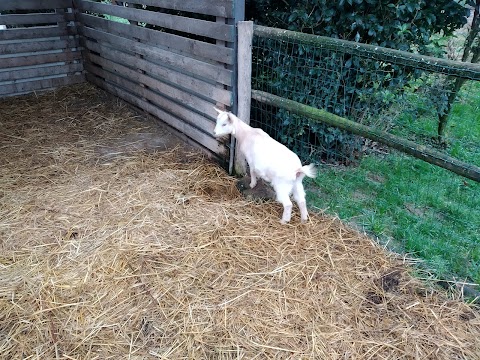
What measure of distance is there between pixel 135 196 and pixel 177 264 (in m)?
1.13

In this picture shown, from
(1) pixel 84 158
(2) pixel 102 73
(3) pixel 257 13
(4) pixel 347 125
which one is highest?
(3) pixel 257 13

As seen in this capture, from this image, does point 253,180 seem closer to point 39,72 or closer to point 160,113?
point 160,113

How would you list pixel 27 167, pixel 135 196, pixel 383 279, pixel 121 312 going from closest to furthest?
pixel 121 312, pixel 383 279, pixel 135 196, pixel 27 167

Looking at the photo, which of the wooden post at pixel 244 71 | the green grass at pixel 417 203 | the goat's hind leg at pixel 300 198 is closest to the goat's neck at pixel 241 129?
the wooden post at pixel 244 71

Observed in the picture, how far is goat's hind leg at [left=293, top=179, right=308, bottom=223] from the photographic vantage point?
10.7ft

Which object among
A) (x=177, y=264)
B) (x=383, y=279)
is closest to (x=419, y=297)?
(x=383, y=279)

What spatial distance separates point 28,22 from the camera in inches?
247

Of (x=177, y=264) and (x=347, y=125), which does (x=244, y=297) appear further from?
(x=347, y=125)

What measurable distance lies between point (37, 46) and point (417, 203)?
6.00 metres

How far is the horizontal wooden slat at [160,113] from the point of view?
444 centimetres

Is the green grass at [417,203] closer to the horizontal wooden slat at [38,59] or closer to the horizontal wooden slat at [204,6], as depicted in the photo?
the horizontal wooden slat at [204,6]

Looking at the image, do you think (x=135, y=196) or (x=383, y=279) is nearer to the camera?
(x=383, y=279)

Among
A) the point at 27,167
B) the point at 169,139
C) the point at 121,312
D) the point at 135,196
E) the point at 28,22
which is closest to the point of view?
the point at 121,312

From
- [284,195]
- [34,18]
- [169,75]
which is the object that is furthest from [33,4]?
[284,195]
